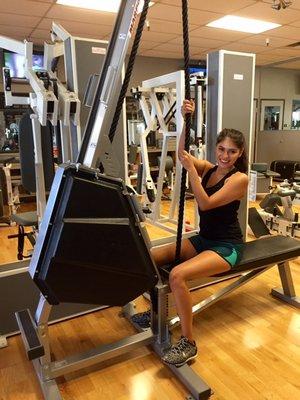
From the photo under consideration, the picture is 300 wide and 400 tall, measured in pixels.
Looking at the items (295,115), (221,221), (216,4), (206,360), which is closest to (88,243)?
(221,221)

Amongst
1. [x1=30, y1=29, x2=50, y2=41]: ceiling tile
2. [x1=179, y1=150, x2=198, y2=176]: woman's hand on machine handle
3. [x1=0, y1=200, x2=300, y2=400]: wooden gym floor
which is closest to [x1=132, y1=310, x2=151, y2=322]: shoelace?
[x1=0, y1=200, x2=300, y2=400]: wooden gym floor

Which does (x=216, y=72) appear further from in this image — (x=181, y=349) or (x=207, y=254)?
(x=181, y=349)

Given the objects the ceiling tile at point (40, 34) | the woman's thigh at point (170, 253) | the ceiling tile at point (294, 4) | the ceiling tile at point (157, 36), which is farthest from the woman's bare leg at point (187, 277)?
the ceiling tile at point (40, 34)

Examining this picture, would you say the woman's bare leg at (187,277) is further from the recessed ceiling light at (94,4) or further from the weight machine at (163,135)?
the recessed ceiling light at (94,4)

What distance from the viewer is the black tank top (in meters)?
1.98

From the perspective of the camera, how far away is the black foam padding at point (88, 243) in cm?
139

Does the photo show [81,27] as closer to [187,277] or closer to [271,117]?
[187,277]

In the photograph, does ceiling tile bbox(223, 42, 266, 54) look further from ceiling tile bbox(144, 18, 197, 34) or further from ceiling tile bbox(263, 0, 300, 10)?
ceiling tile bbox(263, 0, 300, 10)

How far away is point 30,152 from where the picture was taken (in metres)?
2.62

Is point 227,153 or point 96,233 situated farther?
point 227,153

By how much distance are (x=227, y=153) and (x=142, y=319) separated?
1185mm

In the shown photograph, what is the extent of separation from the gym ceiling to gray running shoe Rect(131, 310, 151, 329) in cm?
357

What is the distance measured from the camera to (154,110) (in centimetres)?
429

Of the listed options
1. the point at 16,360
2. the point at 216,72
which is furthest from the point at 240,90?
the point at 16,360
